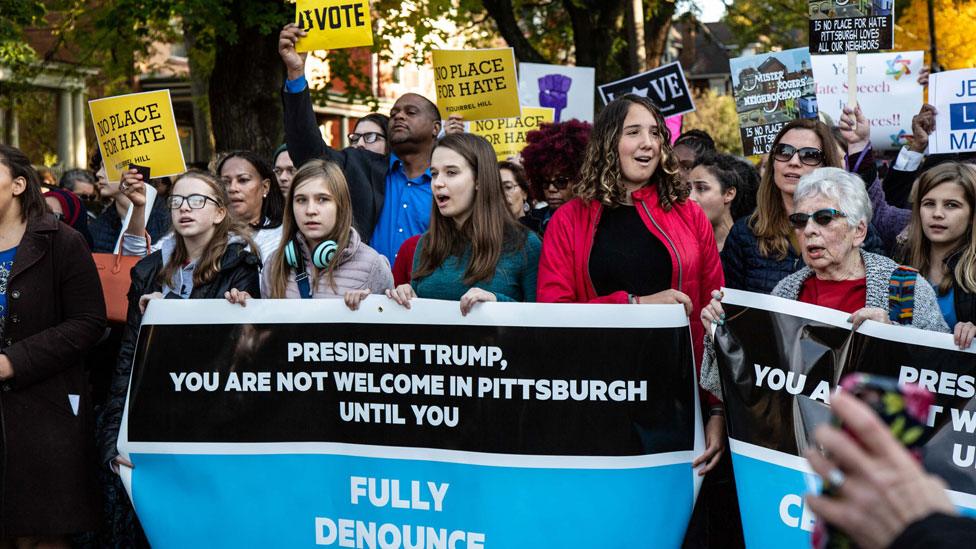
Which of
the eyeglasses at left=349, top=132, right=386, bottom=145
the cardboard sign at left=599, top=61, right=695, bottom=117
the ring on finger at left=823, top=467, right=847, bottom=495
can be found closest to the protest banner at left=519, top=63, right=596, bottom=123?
the cardboard sign at left=599, top=61, right=695, bottom=117

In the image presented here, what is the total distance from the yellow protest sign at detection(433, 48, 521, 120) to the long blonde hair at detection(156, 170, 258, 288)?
323cm

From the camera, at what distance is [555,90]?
10.8 m

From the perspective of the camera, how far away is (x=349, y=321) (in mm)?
4270

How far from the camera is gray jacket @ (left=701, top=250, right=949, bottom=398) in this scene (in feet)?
12.7

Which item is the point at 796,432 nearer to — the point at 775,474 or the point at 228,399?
the point at 775,474

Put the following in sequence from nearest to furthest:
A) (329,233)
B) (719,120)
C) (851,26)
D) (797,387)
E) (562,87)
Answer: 1. (797,387)
2. (329,233)
3. (851,26)
4. (562,87)
5. (719,120)

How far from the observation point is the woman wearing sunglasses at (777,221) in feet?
15.5

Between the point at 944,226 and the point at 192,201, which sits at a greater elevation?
the point at 192,201

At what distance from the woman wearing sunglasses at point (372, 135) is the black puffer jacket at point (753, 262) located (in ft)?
8.51

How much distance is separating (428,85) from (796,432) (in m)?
40.4

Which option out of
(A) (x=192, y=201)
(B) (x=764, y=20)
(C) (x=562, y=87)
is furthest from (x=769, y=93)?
(B) (x=764, y=20)

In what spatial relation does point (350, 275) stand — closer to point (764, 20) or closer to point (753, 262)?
point (753, 262)

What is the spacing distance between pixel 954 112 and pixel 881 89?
239 centimetres

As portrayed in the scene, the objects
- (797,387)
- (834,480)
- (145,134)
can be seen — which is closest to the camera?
(834,480)
